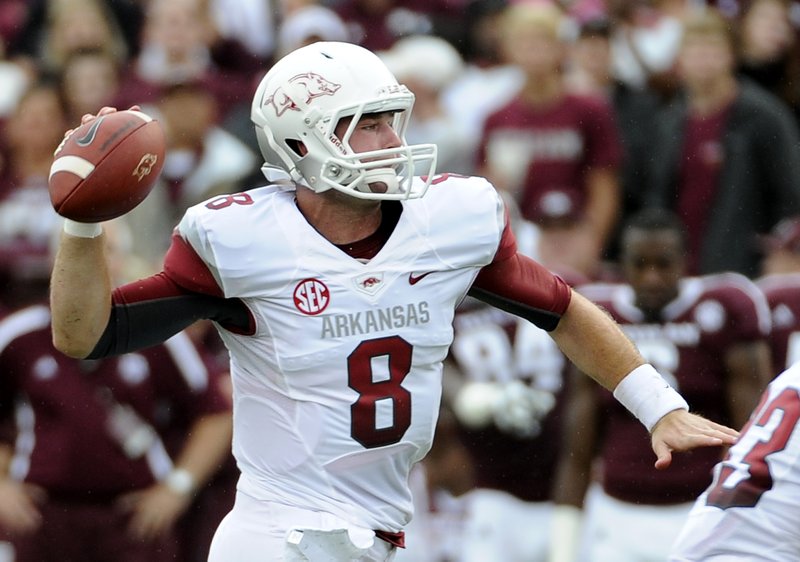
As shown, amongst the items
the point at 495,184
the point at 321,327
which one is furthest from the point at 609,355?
the point at 495,184

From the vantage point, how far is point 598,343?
15.3ft

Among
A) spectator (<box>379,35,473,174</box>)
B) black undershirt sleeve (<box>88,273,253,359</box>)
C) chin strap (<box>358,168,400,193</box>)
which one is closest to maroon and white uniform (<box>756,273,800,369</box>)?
spectator (<box>379,35,473,174</box>)

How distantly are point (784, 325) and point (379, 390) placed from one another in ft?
12.2

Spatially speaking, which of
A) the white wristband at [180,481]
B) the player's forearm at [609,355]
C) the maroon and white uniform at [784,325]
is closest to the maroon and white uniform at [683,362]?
the maroon and white uniform at [784,325]

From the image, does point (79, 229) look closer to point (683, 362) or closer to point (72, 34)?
point (683, 362)

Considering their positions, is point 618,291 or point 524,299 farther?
point 618,291

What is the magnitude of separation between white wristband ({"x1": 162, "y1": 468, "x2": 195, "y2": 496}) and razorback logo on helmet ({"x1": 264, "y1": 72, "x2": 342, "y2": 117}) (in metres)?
3.16

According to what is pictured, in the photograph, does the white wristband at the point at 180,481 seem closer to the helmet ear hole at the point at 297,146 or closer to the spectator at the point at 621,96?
the spectator at the point at 621,96

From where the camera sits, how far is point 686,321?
7406 mm

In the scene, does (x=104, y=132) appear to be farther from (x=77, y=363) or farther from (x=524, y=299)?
(x=77, y=363)

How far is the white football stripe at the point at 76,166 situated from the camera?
4102 mm

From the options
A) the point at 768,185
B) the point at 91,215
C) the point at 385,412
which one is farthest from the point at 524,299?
the point at 768,185

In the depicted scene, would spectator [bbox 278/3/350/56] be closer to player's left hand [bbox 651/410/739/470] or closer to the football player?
the football player

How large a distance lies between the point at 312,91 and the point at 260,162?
4.57m
